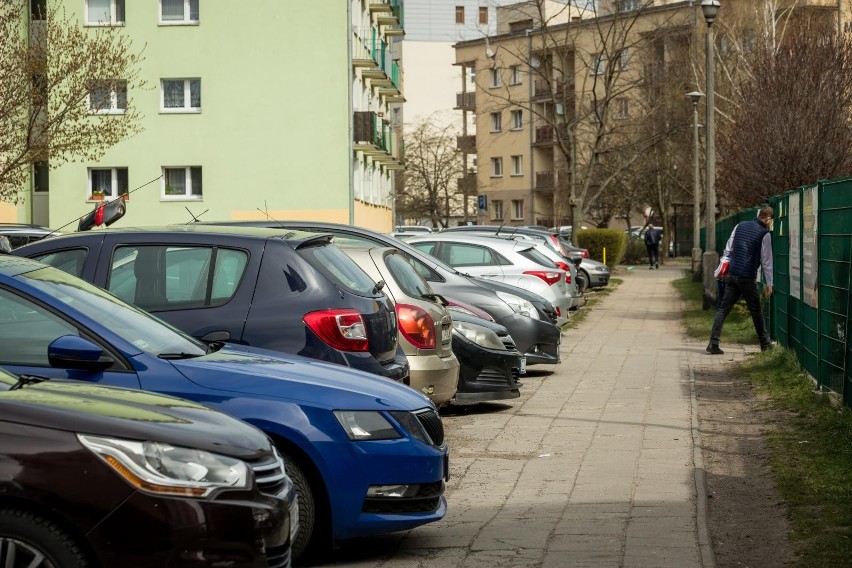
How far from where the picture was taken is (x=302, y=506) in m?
6.32

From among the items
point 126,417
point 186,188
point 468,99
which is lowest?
point 126,417

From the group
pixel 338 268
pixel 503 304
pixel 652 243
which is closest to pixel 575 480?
→ pixel 338 268

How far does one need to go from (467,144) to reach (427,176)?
9.08 metres

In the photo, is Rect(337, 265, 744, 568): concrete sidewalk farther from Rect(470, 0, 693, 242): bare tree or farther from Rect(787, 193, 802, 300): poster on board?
Rect(470, 0, 693, 242): bare tree

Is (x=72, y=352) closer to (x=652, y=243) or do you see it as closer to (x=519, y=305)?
(x=519, y=305)

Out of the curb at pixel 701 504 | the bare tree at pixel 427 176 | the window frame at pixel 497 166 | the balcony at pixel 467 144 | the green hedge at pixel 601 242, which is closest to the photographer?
the curb at pixel 701 504

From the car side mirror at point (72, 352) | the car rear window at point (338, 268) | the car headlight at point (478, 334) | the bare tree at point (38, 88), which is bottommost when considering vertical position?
the car headlight at point (478, 334)

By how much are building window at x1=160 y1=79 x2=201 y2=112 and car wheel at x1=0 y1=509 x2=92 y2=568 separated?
42309 mm

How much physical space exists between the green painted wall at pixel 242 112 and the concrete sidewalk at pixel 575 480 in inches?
1154

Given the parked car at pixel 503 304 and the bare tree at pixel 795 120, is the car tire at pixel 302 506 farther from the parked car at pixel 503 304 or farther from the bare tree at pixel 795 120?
the bare tree at pixel 795 120

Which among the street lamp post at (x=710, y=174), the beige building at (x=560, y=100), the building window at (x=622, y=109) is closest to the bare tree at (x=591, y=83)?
the building window at (x=622, y=109)

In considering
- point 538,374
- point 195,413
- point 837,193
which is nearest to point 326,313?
point 195,413

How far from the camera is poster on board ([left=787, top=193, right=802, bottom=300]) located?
585 inches

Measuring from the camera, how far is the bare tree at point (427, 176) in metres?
77.2
